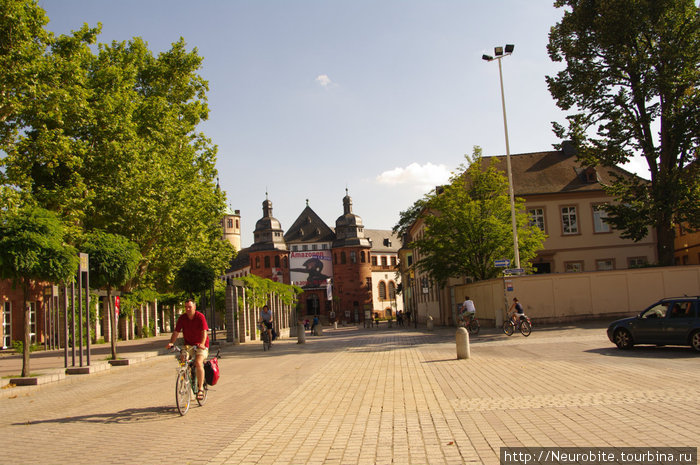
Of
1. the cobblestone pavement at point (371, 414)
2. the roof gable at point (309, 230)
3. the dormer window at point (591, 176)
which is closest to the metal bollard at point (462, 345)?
the cobblestone pavement at point (371, 414)

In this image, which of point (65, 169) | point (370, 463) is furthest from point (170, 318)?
point (370, 463)

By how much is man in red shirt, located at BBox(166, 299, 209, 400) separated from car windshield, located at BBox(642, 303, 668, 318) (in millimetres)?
12592

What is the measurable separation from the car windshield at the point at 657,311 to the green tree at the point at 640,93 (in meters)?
14.4

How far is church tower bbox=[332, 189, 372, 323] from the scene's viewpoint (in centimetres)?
11544

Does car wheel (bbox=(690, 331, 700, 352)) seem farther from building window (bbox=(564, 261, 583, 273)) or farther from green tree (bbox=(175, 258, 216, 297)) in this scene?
building window (bbox=(564, 261, 583, 273))

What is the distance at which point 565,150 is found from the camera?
50219mm

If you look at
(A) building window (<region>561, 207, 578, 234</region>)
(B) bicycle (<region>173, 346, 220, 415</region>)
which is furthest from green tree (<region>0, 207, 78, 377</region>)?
(A) building window (<region>561, 207, 578, 234</region>)

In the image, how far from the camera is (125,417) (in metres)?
9.04

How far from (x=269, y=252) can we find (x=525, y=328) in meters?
92.6

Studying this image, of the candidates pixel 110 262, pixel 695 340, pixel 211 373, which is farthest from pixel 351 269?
pixel 211 373

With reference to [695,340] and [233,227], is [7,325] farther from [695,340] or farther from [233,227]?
[233,227]

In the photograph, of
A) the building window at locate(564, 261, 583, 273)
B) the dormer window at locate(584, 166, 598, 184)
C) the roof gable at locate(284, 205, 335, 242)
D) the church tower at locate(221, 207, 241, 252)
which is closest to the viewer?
the building window at locate(564, 261, 583, 273)

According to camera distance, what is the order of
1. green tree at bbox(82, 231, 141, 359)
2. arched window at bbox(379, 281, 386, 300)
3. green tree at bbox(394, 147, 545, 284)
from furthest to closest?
arched window at bbox(379, 281, 386, 300), green tree at bbox(394, 147, 545, 284), green tree at bbox(82, 231, 141, 359)

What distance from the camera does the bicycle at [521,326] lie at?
24531mm
